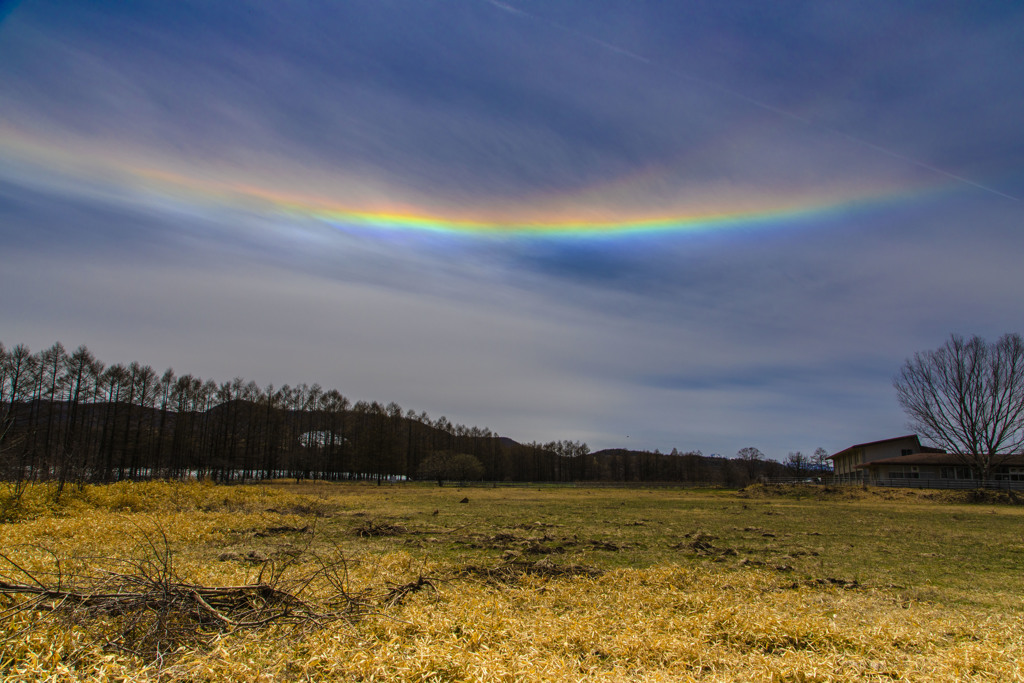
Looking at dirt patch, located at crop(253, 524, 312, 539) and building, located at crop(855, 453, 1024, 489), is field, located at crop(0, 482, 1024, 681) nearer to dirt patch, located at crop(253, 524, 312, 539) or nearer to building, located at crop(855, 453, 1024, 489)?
dirt patch, located at crop(253, 524, 312, 539)

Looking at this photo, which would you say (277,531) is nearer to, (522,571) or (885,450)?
(522,571)

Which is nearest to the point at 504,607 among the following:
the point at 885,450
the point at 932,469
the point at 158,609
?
the point at 158,609

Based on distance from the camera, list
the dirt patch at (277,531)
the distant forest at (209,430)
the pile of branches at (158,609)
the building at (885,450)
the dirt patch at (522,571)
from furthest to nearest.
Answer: the building at (885,450) → the distant forest at (209,430) → the dirt patch at (277,531) → the dirt patch at (522,571) → the pile of branches at (158,609)

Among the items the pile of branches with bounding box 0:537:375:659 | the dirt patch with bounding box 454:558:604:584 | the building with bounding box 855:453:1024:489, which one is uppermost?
the pile of branches with bounding box 0:537:375:659

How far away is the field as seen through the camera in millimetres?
4750

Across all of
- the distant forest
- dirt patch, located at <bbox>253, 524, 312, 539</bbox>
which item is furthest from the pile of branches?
the distant forest

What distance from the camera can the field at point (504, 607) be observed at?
15.6ft

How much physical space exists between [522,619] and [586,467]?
139116 mm

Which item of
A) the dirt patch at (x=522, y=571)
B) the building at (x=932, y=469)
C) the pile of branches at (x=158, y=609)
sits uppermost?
the pile of branches at (x=158, y=609)

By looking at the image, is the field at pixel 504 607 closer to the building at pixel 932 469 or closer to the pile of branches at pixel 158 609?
the pile of branches at pixel 158 609

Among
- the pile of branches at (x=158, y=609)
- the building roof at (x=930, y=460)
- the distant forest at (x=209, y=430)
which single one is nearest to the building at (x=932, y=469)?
the building roof at (x=930, y=460)

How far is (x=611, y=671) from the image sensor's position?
16.3 feet

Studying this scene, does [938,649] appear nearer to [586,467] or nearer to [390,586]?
[390,586]

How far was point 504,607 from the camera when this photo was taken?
7.62 m
